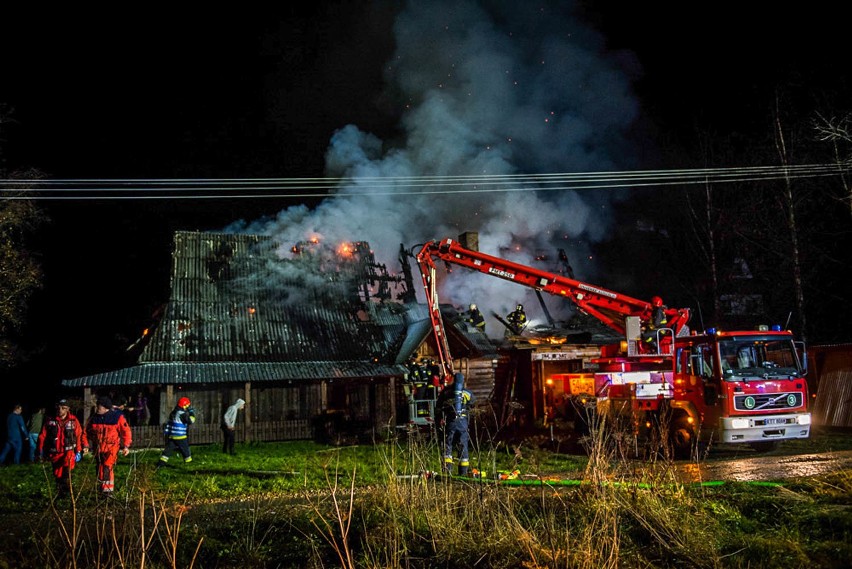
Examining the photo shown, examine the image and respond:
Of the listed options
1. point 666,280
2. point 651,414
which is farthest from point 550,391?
point 666,280

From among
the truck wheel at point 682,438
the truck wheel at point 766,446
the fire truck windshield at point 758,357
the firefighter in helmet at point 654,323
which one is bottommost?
the truck wheel at point 766,446

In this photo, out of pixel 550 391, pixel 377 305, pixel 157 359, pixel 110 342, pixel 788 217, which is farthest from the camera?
pixel 110 342

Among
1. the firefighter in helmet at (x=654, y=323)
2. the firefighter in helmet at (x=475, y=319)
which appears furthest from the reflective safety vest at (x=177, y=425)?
the firefighter in helmet at (x=475, y=319)

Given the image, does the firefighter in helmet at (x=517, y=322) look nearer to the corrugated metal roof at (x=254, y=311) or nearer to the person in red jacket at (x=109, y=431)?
the corrugated metal roof at (x=254, y=311)

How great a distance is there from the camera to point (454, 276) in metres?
29.9

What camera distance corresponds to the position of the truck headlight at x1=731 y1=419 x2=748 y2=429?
12.0m

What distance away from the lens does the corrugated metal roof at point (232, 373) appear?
19531 millimetres

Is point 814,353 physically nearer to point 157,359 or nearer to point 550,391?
point 550,391

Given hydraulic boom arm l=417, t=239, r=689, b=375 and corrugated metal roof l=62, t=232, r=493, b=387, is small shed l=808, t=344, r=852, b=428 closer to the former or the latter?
hydraulic boom arm l=417, t=239, r=689, b=375

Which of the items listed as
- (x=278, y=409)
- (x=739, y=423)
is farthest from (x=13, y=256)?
(x=739, y=423)

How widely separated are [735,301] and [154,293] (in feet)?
114

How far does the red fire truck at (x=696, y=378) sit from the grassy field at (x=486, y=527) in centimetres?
361

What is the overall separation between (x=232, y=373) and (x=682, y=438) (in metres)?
14.5

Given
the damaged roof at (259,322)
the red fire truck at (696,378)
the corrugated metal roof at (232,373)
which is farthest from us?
the damaged roof at (259,322)
